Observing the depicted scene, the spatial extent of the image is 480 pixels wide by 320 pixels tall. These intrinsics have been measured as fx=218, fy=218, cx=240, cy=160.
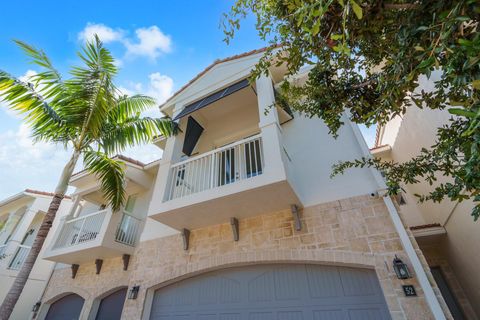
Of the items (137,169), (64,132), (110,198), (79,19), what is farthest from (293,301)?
(79,19)

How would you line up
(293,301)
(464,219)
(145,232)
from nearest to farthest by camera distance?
(293,301) → (464,219) → (145,232)

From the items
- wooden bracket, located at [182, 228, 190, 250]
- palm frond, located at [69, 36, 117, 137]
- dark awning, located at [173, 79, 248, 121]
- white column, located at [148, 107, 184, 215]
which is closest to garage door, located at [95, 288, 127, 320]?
wooden bracket, located at [182, 228, 190, 250]

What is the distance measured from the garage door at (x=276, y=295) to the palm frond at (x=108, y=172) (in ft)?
10.8

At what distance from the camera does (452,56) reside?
65.2 inches

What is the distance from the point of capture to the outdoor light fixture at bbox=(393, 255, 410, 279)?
3592 mm

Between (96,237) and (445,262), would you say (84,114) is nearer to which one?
(96,237)

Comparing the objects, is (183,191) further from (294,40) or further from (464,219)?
(464,219)

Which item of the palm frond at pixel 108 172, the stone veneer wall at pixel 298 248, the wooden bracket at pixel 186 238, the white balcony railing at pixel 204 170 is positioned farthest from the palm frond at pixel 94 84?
the stone veneer wall at pixel 298 248

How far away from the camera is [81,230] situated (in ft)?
26.9

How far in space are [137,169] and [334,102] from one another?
Result: 843 centimetres

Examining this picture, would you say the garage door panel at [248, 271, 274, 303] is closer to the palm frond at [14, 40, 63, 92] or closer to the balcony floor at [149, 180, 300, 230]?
the balcony floor at [149, 180, 300, 230]

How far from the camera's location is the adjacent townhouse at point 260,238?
3996 mm

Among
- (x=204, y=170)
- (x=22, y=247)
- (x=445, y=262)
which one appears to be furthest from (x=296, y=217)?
(x=22, y=247)

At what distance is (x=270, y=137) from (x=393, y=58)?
2.93 m
